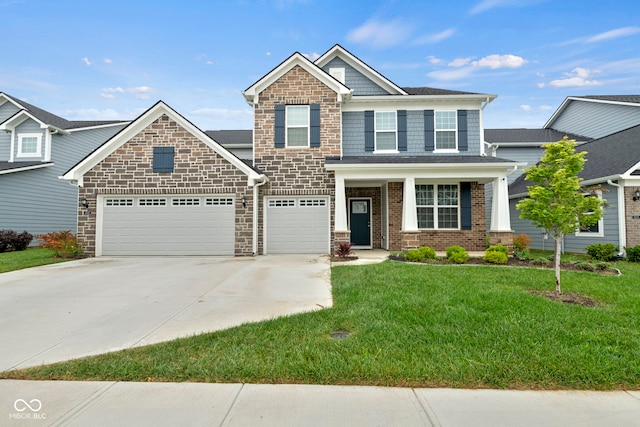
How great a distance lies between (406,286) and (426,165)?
270 inches

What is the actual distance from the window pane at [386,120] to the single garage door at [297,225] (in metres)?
3.99

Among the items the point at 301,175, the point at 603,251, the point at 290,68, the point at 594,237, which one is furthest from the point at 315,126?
the point at 594,237

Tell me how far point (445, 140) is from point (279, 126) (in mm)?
6901

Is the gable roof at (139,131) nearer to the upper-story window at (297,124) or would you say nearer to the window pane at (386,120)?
the upper-story window at (297,124)

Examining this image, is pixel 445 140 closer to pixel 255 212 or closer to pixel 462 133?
pixel 462 133

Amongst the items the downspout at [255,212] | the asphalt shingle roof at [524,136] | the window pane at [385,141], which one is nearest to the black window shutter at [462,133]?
the window pane at [385,141]

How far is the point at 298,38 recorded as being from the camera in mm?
15938

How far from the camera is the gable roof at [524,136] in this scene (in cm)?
2143

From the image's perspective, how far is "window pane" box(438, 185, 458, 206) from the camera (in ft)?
48.3

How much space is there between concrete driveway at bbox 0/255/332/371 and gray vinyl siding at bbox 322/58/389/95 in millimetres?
8845

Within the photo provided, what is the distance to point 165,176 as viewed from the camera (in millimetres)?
13344

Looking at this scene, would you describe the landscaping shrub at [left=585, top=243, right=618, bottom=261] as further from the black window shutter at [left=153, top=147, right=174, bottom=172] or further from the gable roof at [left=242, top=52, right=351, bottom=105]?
the black window shutter at [left=153, top=147, right=174, bottom=172]

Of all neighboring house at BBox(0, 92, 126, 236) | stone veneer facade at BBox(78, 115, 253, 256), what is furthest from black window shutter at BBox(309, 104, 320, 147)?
neighboring house at BBox(0, 92, 126, 236)

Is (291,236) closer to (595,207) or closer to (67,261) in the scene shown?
(67,261)
